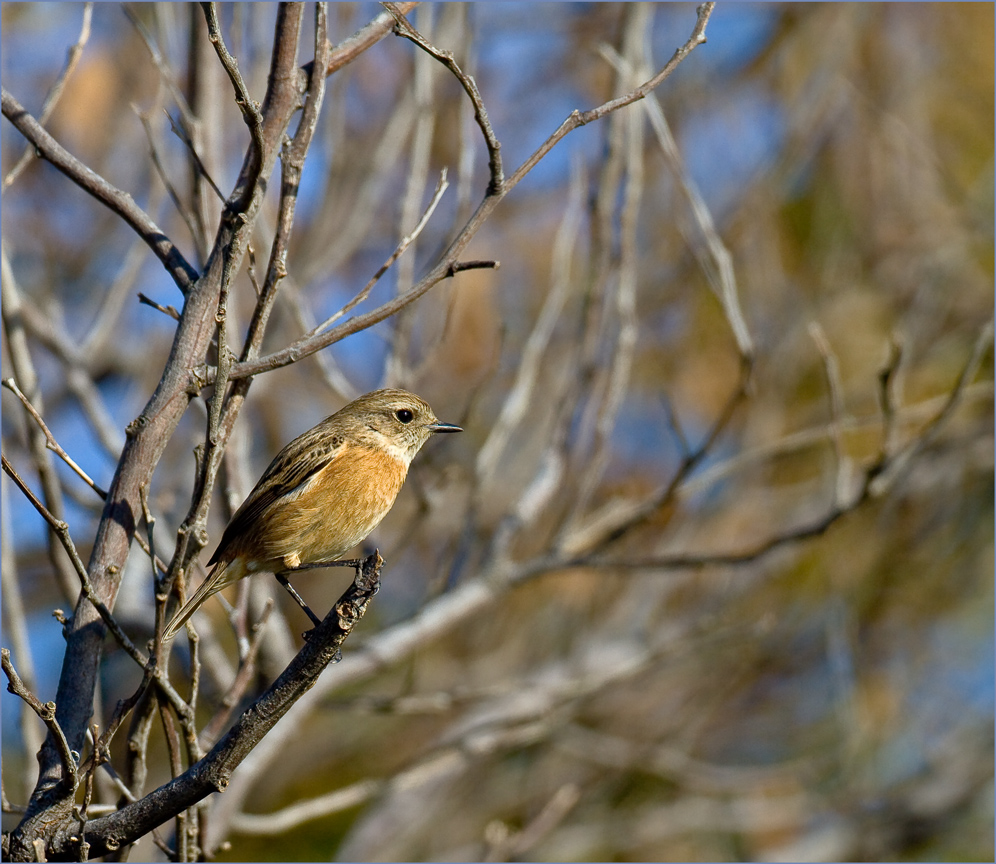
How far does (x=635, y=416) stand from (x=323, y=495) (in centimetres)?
558

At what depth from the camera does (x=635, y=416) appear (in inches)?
363

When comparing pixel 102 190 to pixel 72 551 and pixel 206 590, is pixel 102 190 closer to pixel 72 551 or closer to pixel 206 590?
pixel 72 551

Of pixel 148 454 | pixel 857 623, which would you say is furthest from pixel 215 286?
pixel 857 623

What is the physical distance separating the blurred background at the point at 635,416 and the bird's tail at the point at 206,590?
1280mm

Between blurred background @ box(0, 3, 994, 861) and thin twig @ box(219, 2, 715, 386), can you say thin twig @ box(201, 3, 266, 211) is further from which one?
blurred background @ box(0, 3, 994, 861)

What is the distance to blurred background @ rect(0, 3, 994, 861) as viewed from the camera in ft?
18.4

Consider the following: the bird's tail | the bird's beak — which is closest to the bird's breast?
the bird's tail

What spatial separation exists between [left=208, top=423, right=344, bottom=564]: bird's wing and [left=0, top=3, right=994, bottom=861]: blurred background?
943 mm

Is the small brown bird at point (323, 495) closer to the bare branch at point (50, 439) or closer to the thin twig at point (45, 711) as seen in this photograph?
the bare branch at point (50, 439)

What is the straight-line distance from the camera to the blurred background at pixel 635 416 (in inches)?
221

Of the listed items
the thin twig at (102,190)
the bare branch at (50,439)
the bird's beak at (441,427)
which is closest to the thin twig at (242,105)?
the thin twig at (102,190)

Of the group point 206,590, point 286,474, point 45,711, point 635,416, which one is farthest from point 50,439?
point 635,416

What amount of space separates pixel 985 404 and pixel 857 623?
2105 millimetres

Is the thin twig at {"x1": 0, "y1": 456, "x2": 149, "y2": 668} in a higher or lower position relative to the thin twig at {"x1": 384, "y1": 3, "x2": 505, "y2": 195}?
lower
